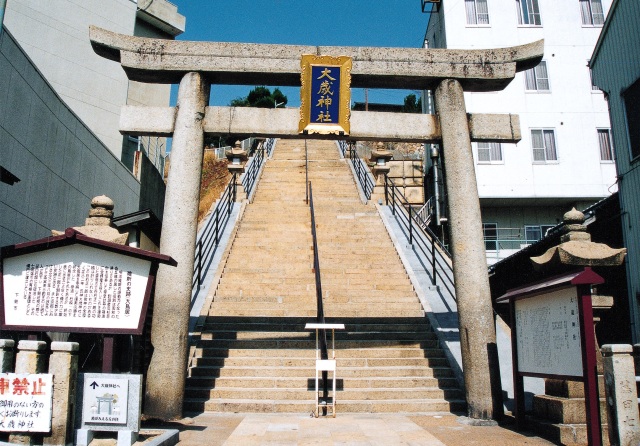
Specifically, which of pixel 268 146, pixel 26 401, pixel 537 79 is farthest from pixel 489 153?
pixel 26 401

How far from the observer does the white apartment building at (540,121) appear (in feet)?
68.8

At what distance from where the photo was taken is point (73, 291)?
5809 mm

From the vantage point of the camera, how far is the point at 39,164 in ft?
34.5

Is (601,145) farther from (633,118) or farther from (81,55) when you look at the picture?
(81,55)

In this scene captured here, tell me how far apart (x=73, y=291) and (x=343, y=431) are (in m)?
3.56

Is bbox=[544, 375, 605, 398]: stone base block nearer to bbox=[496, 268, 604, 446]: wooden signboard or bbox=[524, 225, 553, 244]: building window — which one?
bbox=[496, 268, 604, 446]: wooden signboard

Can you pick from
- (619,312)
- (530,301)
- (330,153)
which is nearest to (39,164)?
(530,301)

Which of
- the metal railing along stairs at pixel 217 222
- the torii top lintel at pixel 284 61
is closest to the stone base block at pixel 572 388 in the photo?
the torii top lintel at pixel 284 61

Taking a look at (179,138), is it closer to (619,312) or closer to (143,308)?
(143,308)

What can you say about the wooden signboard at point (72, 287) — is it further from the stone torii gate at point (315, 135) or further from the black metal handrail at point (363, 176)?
the black metal handrail at point (363, 176)

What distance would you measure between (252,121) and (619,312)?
891 cm

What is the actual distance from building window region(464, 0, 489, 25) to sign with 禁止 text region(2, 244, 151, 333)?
20410 mm

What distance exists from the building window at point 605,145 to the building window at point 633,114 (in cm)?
1088

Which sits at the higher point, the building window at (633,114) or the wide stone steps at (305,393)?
the building window at (633,114)
